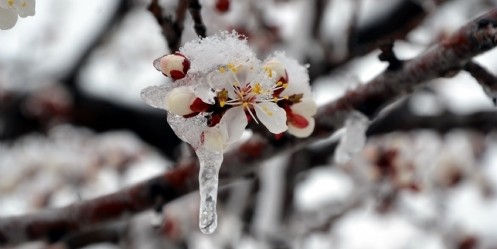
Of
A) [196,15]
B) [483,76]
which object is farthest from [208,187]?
[483,76]

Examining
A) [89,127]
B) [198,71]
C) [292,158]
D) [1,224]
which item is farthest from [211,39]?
[89,127]

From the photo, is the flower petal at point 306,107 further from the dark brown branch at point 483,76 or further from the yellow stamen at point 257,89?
the dark brown branch at point 483,76

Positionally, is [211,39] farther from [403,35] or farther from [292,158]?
[292,158]

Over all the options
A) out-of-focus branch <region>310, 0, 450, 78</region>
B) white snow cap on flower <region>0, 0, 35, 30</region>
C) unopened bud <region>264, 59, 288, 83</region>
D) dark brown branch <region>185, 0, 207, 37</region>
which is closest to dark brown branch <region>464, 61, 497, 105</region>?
unopened bud <region>264, 59, 288, 83</region>

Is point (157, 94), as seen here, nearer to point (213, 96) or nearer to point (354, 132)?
point (213, 96)

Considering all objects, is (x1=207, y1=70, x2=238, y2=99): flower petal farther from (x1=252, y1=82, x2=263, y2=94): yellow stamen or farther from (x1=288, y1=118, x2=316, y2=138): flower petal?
(x1=288, y1=118, x2=316, y2=138): flower petal

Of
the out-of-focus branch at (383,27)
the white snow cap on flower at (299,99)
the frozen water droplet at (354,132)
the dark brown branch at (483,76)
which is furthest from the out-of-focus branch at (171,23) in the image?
the out-of-focus branch at (383,27)
